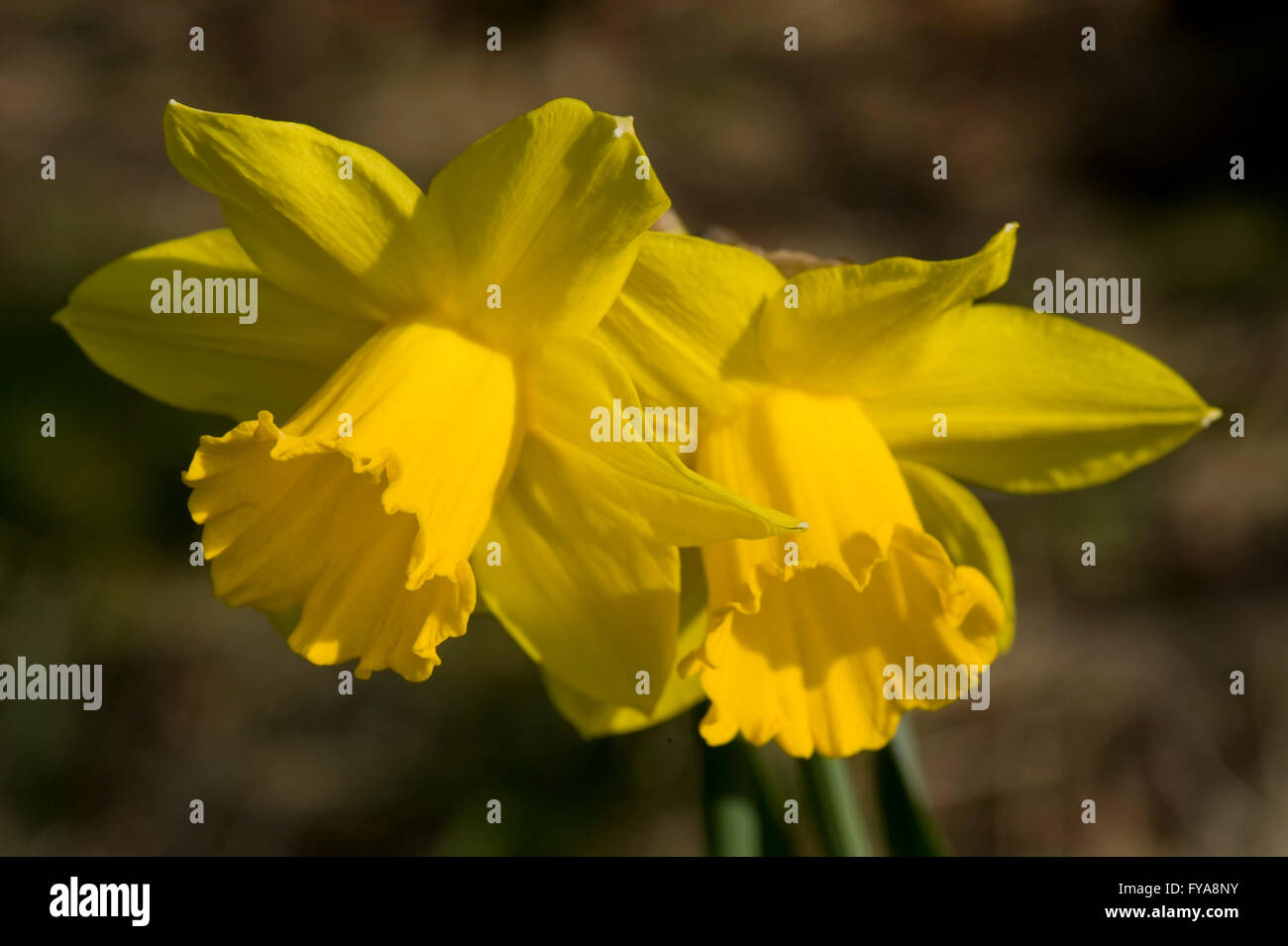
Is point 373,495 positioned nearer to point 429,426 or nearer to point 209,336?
point 429,426

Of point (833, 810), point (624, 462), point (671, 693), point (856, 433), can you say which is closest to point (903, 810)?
point (833, 810)

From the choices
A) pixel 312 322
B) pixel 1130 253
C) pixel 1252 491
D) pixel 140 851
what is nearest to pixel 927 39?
pixel 1130 253

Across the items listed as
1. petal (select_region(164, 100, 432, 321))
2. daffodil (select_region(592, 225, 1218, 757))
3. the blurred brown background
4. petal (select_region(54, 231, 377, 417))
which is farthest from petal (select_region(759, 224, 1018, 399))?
the blurred brown background

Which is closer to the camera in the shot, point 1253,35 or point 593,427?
point 593,427

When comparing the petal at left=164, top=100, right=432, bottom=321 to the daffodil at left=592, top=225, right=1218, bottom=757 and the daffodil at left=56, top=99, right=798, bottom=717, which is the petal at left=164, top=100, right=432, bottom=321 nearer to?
the daffodil at left=56, top=99, right=798, bottom=717

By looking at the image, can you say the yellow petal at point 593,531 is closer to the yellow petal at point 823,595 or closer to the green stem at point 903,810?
the yellow petal at point 823,595

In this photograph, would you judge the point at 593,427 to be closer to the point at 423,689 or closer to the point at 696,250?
the point at 696,250

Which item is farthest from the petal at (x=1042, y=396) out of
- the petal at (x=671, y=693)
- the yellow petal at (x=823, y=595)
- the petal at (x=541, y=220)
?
the petal at (x=541, y=220)
